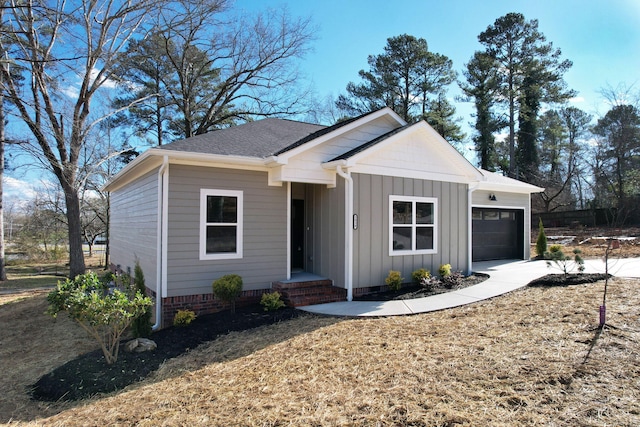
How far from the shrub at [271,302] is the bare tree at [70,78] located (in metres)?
10.4

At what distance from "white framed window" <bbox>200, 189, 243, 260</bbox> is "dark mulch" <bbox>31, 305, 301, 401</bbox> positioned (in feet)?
4.04

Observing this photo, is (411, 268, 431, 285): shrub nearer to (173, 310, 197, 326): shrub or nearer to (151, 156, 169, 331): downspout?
(173, 310, 197, 326): shrub

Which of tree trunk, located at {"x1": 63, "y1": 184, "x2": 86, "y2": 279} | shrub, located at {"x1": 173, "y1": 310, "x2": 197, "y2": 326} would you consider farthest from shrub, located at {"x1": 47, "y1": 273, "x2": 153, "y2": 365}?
tree trunk, located at {"x1": 63, "y1": 184, "x2": 86, "y2": 279}

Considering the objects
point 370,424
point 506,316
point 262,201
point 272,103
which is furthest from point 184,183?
point 272,103

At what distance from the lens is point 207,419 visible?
3.45m

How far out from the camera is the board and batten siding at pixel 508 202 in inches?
512

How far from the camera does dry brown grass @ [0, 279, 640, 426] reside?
326cm

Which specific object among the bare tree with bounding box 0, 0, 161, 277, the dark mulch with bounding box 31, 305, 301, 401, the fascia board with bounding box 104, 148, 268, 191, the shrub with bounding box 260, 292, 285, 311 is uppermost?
the bare tree with bounding box 0, 0, 161, 277

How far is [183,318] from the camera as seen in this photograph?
671 cm

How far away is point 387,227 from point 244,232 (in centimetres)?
320

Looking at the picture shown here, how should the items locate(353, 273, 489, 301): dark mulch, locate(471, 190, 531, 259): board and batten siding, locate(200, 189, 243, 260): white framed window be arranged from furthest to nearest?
locate(471, 190, 531, 259): board and batten siding
locate(353, 273, 489, 301): dark mulch
locate(200, 189, 243, 260): white framed window

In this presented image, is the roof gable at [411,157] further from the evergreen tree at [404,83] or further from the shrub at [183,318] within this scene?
the evergreen tree at [404,83]

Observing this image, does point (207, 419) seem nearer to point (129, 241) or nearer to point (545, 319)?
point (545, 319)

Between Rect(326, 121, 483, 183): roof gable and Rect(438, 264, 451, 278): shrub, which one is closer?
Rect(326, 121, 483, 183): roof gable
